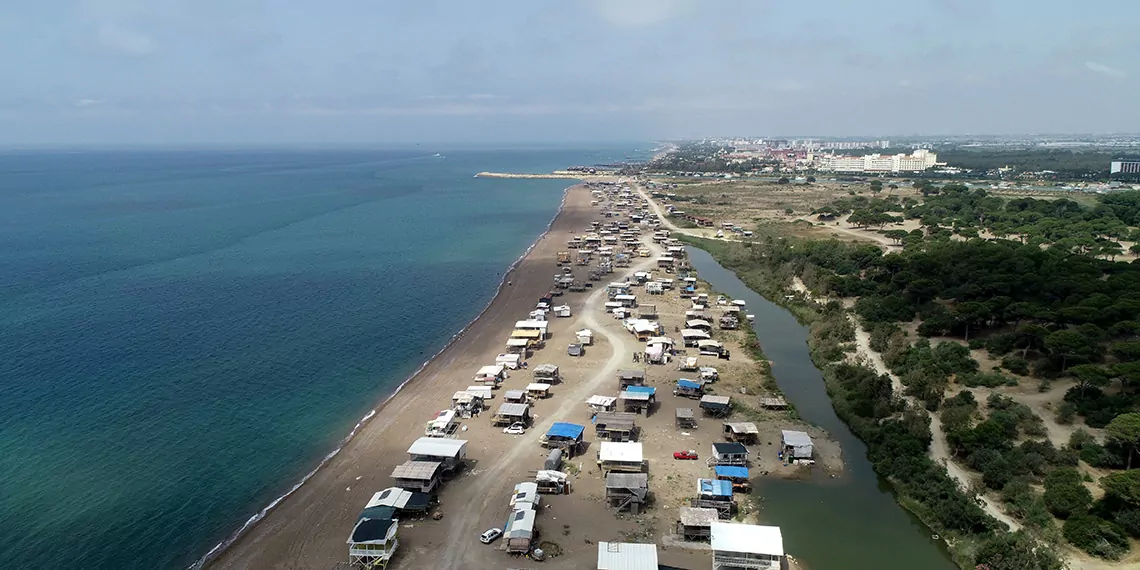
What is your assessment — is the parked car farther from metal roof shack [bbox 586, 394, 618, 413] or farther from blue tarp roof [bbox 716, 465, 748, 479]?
metal roof shack [bbox 586, 394, 618, 413]

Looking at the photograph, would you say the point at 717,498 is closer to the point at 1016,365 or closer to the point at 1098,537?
the point at 1098,537

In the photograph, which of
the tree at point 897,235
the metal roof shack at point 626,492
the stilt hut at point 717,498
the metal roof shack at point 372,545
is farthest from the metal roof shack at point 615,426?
the tree at point 897,235

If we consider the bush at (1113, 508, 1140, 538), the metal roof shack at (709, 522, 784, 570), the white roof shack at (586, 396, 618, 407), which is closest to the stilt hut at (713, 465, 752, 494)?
the metal roof shack at (709, 522, 784, 570)

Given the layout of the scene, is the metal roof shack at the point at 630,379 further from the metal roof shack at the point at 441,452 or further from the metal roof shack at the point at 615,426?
the metal roof shack at the point at 441,452

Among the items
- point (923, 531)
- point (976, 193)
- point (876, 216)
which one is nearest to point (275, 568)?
point (923, 531)

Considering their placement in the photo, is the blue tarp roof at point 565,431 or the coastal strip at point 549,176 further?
the coastal strip at point 549,176

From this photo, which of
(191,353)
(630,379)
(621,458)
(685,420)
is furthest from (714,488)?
(191,353)

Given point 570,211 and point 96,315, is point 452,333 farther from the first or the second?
point 570,211
